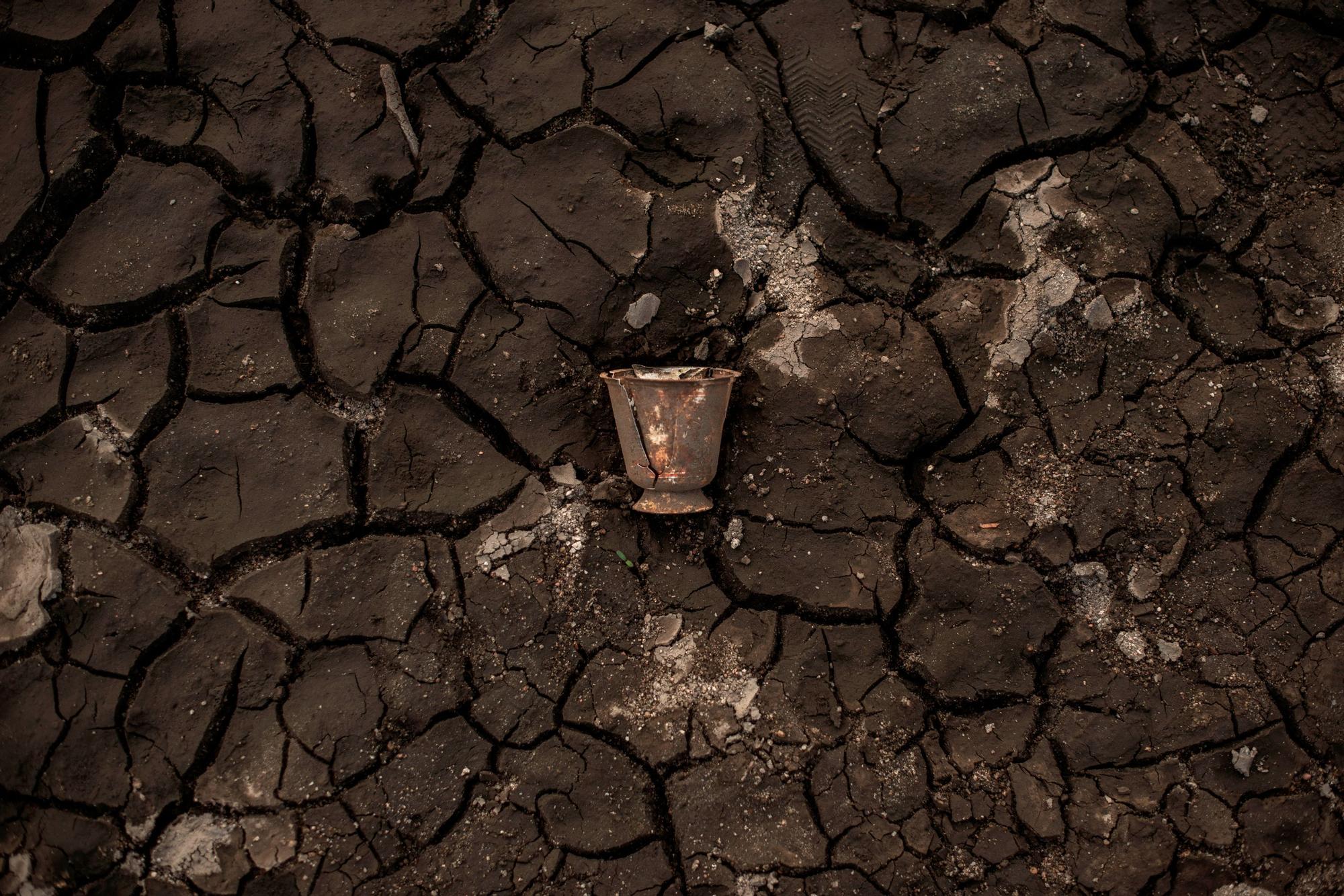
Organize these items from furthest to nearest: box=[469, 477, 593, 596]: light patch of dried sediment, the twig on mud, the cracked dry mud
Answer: the twig on mud → box=[469, 477, 593, 596]: light patch of dried sediment → the cracked dry mud

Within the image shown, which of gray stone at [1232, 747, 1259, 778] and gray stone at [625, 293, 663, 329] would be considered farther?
gray stone at [625, 293, 663, 329]

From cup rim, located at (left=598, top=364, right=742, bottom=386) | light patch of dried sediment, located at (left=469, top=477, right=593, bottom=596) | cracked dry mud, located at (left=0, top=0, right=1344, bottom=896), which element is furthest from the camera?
light patch of dried sediment, located at (left=469, top=477, right=593, bottom=596)

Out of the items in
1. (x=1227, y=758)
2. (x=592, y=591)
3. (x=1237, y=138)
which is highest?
(x=1237, y=138)

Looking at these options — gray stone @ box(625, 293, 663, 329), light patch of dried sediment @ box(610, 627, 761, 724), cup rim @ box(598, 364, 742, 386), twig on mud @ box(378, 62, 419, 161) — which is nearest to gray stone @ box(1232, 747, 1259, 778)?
light patch of dried sediment @ box(610, 627, 761, 724)

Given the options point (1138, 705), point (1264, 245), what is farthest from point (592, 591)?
point (1264, 245)

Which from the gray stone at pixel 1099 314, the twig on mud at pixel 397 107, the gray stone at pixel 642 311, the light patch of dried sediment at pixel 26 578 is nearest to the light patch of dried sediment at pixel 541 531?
the gray stone at pixel 642 311

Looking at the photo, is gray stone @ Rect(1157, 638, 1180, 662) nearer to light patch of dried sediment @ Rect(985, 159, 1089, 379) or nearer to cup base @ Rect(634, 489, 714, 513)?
light patch of dried sediment @ Rect(985, 159, 1089, 379)

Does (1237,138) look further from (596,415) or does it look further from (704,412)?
(596,415)

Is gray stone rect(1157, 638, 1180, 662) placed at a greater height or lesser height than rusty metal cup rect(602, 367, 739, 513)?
lesser
